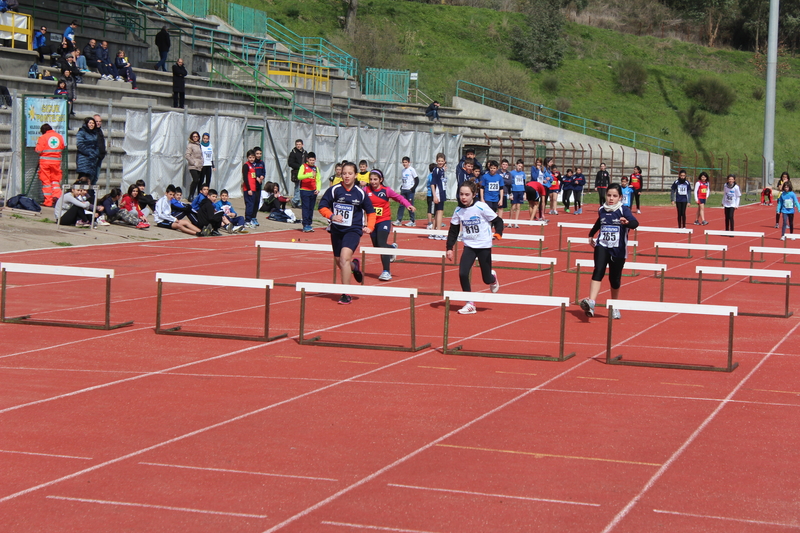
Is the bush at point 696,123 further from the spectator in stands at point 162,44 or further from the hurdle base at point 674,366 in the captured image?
the hurdle base at point 674,366

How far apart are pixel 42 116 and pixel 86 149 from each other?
1.53m

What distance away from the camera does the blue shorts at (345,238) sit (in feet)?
42.0

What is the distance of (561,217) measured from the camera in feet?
108

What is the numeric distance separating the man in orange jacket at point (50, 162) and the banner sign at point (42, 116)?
33 centimetres

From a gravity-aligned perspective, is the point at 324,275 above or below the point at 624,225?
below

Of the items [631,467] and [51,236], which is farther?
[51,236]

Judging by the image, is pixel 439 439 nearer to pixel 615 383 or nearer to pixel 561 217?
pixel 615 383

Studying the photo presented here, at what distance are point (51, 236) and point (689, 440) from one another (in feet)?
Answer: 48.6

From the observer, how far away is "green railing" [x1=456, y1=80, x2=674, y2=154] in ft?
184

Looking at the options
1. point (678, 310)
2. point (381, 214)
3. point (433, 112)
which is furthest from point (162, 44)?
point (678, 310)

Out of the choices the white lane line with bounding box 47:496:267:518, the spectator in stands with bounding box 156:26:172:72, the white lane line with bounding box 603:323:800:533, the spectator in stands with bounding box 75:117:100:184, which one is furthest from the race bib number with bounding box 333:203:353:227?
the spectator in stands with bounding box 156:26:172:72

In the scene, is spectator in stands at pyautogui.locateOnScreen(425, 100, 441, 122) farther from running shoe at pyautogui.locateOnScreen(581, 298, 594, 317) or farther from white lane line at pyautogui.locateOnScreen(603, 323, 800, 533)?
white lane line at pyautogui.locateOnScreen(603, 323, 800, 533)

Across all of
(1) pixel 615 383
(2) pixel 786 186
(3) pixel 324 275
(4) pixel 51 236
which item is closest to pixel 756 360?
(1) pixel 615 383

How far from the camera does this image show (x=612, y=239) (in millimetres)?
12383
